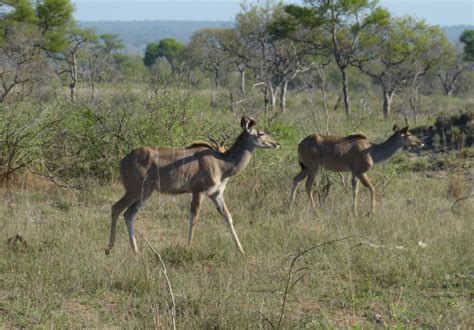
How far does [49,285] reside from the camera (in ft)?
22.5

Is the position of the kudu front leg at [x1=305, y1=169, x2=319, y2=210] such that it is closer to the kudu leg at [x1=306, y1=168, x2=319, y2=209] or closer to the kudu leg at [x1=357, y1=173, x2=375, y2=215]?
the kudu leg at [x1=306, y1=168, x2=319, y2=209]

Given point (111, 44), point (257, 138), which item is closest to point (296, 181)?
point (257, 138)

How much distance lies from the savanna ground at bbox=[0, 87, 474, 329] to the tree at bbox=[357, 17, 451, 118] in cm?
2593

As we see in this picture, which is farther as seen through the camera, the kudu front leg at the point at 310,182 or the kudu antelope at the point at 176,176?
the kudu front leg at the point at 310,182

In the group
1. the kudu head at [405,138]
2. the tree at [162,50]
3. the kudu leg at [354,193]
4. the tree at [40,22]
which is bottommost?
the tree at [162,50]

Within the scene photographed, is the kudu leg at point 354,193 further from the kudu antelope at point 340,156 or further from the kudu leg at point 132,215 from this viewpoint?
the kudu leg at point 132,215

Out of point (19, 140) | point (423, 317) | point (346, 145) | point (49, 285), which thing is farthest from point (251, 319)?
point (19, 140)

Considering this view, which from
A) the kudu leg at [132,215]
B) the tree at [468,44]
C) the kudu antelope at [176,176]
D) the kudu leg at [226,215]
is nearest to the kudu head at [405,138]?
the kudu antelope at [176,176]

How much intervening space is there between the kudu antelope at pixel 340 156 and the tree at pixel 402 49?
24658mm

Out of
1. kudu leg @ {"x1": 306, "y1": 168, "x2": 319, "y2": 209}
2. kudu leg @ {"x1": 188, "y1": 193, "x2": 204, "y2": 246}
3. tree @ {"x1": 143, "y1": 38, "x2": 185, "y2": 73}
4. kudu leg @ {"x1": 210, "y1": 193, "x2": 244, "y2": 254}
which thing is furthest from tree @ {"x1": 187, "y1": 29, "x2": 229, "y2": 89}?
kudu leg @ {"x1": 188, "y1": 193, "x2": 204, "y2": 246}

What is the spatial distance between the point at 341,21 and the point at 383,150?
80.8 ft

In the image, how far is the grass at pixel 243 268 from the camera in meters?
6.20

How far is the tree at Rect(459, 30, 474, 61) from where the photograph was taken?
5286 centimetres

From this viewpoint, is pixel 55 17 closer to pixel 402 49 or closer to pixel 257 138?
pixel 402 49
